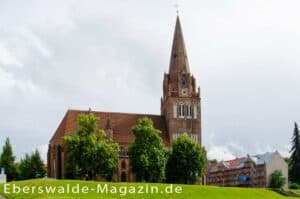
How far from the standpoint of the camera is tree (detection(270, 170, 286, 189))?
4653 inches

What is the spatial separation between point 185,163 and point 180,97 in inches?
815

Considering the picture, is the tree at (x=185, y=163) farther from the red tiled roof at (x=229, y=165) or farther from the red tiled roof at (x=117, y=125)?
the red tiled roof at (x=229, y=165)

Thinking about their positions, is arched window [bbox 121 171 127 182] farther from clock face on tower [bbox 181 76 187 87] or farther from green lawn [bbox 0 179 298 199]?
green lawn [bbox 0 179 298 199]

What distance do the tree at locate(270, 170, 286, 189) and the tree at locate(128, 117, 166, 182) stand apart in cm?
4109

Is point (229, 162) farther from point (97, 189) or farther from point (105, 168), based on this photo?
point (97, 189)

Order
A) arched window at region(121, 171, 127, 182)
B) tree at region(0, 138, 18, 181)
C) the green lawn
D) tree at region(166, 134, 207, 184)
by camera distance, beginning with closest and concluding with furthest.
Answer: the green lawn, tree at region(166, 134, 207, 184), arched window at region(121, 171, 127, 182), tree at region(0, 138, 18, 181)

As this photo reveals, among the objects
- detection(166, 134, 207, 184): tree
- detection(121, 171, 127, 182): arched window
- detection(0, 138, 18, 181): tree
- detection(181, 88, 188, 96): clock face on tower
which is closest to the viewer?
detection(166, 134, 207, 184): tree

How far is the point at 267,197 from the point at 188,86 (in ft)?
147

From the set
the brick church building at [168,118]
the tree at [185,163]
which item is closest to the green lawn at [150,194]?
the tree at [185,163]

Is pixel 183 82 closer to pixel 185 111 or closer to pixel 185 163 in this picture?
pixel 185 111

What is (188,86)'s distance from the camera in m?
106

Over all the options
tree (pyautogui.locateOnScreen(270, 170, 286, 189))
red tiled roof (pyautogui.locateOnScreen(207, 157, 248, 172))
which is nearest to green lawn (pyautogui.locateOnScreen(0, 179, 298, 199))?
tree (pyautogui.locateOnScreen(270, 170, 286, 189))

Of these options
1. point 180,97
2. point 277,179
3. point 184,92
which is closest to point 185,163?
point 180,97

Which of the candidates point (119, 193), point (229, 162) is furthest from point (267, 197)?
point (229, 162)
